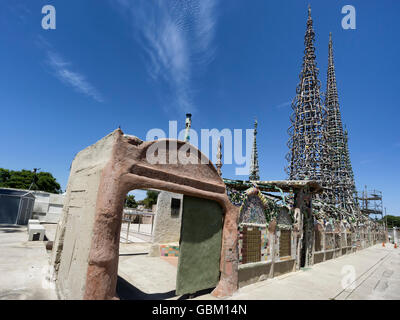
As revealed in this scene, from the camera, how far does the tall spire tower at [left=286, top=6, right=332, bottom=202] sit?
26047 mm

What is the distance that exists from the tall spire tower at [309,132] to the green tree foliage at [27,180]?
42.3 m

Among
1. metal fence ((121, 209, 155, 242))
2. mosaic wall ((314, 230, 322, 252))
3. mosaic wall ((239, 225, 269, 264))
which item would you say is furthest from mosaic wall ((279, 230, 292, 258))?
metal fence ((121, 209, 155, 242))

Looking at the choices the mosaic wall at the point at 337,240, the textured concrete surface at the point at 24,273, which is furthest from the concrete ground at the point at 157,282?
the mosaic wall at the point at 337,240

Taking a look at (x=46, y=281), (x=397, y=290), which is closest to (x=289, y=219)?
(x=397, y=290)

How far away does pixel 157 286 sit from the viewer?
23.4ft

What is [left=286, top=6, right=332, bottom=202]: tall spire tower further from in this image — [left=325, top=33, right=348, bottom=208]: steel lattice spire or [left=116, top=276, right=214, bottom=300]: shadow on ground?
[left=116, top=276, right=214, bottom=300]: shadow on ground

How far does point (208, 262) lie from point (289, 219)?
531 cm

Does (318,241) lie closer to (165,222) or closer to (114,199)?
(165,222)

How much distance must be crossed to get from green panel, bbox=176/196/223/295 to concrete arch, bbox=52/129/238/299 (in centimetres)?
22

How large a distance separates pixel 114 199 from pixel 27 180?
4725 cm

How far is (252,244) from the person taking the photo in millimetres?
7543

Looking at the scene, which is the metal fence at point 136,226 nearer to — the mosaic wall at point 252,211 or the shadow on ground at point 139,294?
the shadow on ground at point 139,294

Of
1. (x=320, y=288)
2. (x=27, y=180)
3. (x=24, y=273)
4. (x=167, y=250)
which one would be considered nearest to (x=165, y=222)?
(x=167, y=250)
